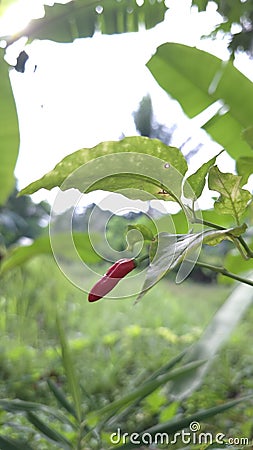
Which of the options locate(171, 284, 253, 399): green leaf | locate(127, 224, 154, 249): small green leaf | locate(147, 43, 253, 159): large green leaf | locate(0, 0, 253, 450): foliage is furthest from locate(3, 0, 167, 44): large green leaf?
locate(127, 224, 154, 249): small green leaf

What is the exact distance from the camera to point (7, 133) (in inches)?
29.2

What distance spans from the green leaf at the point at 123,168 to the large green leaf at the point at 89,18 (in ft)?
1.58

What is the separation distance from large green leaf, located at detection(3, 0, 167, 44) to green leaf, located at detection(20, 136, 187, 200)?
48 centimetres

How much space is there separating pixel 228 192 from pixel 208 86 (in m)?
0.38

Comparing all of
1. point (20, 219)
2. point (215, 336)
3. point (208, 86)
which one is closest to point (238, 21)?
point (208, 86)

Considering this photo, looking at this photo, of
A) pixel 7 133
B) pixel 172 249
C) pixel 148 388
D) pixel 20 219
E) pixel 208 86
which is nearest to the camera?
pixel 172 249

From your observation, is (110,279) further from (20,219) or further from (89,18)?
(20,219)

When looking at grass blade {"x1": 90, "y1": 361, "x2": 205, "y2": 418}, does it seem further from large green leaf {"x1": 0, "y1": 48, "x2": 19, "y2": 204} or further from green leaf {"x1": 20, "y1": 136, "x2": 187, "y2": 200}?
large green leaf {"x1": 0, "y1": 48, "x2": 19, "y2": 204}

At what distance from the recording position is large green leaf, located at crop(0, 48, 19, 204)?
2.32 feet

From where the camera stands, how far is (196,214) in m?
0.29

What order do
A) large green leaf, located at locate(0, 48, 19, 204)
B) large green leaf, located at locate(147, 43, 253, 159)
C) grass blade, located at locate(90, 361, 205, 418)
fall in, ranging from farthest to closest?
large green leaf, located at locate(0, 48, 19, 204) < large green leaf, located at locate(147, 43, 253, 159) < grass blade, located at locate(90, 361, 205, 418)

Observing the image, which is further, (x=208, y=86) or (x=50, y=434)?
(x=208, y=86)

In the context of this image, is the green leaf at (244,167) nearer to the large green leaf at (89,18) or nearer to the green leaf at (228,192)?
the green leaf at (228,192)

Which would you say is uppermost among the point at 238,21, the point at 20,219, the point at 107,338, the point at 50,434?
the point at 238,21
